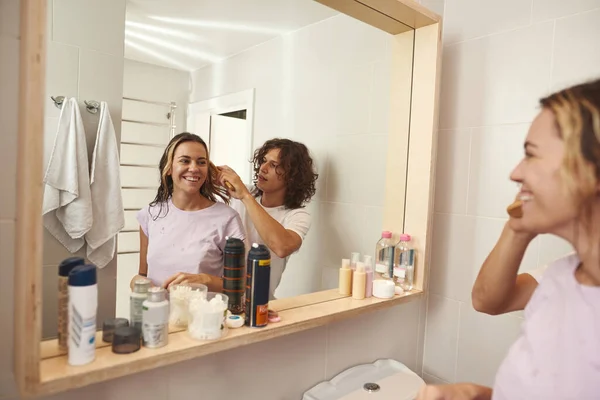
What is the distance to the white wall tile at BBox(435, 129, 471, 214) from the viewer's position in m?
1.26

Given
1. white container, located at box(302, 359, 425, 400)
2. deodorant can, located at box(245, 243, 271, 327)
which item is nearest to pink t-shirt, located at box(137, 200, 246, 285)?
deodorant can, located at box(245, 243, 271, 327)

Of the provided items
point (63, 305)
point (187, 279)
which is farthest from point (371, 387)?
point (63, 305)

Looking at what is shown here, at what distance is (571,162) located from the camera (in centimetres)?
55

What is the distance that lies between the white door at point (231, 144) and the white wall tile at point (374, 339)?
1.63ft

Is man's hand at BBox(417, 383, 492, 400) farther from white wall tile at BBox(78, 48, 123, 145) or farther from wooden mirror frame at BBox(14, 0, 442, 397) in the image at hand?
white wall tile at BBox(78, 48, 123, 145)

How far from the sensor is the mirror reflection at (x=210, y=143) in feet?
2.52

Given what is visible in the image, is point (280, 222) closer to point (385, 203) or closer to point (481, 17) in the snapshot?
point (385, 203)

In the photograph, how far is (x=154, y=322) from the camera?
719mm

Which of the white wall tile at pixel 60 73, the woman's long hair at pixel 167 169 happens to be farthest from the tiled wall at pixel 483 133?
the white wall tile at pixel 60 73

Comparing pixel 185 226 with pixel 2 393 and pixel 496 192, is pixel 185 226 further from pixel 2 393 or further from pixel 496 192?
pixel 496 192

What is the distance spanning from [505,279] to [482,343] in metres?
0.52

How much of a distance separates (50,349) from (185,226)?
0.34 m

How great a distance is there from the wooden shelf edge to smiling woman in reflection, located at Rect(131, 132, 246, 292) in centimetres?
15

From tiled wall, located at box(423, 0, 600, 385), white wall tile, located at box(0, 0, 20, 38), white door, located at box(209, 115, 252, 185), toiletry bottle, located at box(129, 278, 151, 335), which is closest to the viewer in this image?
white wall tile, located at box(0, 0, 20, 38)
